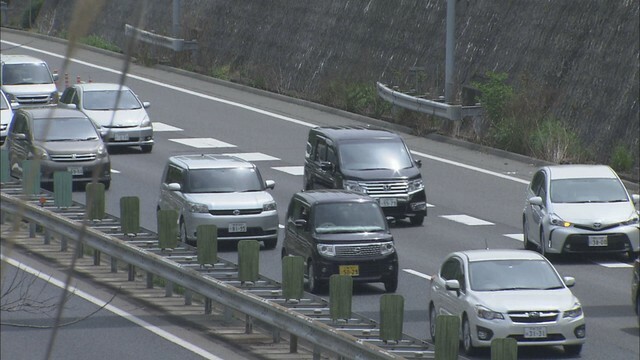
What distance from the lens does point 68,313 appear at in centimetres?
1811

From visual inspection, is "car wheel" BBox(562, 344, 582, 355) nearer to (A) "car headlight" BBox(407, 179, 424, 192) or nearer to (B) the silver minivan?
(A) "car headlight" BBox(407, 179, 424, 192)

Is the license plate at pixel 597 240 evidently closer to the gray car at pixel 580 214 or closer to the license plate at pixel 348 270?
the gray car at pixel 580 214

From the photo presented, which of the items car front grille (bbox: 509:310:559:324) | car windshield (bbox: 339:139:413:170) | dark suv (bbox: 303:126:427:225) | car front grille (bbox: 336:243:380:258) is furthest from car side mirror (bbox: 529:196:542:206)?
car front grille (bbox: 509:310:559:324)

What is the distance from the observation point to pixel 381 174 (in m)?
27.5

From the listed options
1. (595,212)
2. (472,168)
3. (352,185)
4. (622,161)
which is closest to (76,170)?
(352,185)

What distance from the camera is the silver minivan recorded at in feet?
133

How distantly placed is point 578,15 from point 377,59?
884 centimetres

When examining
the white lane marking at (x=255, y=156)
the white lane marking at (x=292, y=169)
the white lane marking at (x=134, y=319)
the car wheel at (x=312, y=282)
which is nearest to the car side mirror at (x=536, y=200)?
the car wheel at (x=312, y=282)

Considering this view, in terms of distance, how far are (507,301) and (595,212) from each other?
7194mm

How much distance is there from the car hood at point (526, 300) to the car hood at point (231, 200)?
7.93 meters

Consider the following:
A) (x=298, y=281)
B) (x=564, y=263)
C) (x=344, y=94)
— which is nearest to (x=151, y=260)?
(x=298, y=281)

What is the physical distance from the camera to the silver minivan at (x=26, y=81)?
40.6m

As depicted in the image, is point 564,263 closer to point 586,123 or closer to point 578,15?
point 586,123

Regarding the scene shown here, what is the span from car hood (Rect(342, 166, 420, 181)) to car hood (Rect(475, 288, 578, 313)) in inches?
392
